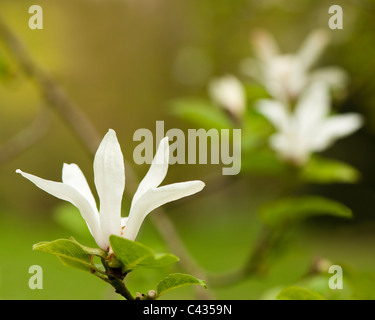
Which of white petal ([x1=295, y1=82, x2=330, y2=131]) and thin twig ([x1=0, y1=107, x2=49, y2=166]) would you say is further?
thin twig ([x1=0, y1=107, x2=49, y2=166])

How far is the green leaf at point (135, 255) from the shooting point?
1.38 ft

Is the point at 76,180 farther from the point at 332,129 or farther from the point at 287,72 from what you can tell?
the point at 287,72

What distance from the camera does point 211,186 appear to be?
119 cm

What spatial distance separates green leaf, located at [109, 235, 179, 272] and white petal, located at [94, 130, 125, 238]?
3 cm

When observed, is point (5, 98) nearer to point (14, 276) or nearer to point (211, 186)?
point (14, 276)

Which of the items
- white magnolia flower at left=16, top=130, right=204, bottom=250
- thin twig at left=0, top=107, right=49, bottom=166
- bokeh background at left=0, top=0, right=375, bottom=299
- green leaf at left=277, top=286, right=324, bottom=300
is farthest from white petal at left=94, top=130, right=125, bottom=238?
bokeh background at left=0, top=0, right=375, bottom=299

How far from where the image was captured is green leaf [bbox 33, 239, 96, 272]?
1.44 ft

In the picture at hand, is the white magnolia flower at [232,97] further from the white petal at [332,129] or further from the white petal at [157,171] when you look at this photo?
the white petal at [157,171]

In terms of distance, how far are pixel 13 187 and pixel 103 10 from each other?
2.04 meters

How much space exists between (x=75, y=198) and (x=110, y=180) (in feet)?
0.10

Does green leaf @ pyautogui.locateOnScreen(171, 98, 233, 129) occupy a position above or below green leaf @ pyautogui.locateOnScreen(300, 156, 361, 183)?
above

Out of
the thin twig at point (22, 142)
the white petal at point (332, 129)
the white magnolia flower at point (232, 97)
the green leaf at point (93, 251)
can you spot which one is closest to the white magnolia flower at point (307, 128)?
the white petal at point (332, 129)

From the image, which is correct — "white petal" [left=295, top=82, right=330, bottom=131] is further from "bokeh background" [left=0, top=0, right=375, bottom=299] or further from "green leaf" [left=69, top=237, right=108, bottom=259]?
"bokeh background" [left=0, top=0, right=375, bottom=299]
